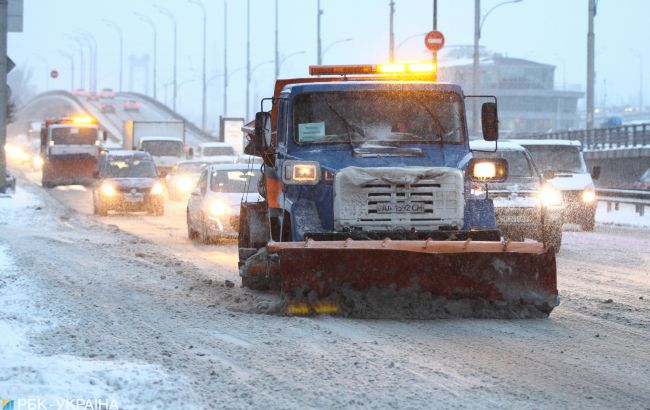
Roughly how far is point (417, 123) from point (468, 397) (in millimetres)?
4817

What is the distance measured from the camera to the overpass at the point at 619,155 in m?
46.8

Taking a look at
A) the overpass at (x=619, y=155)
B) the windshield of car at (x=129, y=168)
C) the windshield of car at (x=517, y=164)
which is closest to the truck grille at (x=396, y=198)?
the windshield of car at (x=517, y=164)

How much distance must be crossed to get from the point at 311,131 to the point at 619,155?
37.5m

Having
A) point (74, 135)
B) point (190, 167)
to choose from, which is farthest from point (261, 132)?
point (74, 135)

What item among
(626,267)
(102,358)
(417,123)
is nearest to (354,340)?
(102,358)

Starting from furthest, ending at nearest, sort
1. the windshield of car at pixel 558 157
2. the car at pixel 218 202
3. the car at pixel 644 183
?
the car at pixel 644 183, the windshield of car at pixel 558 157, the car at pixel 218 202

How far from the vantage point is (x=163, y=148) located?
161ft

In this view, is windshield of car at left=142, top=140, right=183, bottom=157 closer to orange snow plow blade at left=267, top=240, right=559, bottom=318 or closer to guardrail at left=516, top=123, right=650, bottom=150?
guardrail at left=516, top=123, right=650, bottom=150

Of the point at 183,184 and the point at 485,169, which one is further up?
the point at 485,169

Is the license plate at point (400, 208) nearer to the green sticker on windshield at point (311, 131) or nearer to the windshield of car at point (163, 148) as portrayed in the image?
the green sticker on windshield at point (311, 131)

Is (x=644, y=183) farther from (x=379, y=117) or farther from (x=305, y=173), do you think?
(x=305, y=173)

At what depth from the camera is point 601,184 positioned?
49.7m

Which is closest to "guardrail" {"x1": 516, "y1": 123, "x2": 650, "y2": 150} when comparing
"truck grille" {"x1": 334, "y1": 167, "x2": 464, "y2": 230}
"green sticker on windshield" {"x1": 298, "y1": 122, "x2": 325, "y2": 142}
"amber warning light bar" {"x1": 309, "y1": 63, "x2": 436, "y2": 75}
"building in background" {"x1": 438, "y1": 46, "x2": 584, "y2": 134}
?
"amber warning light bar" {"x1": 309, "y1": 63, "x2": 436, "y2": 75}

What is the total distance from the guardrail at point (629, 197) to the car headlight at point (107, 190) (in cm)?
1300
